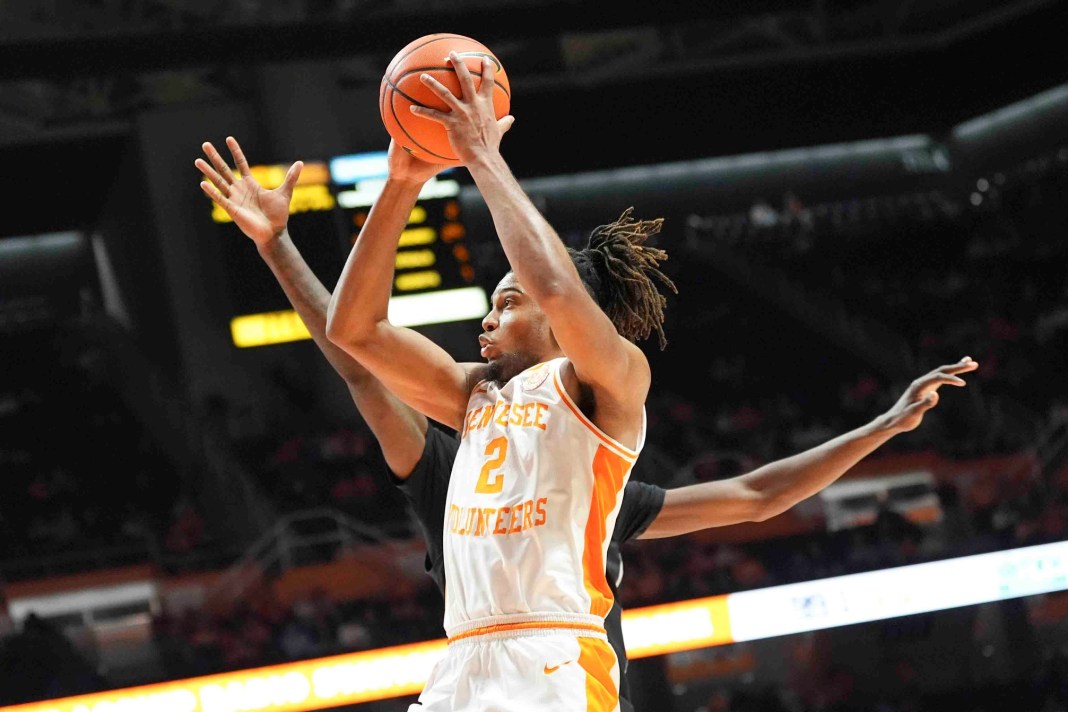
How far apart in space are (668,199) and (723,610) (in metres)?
11.4

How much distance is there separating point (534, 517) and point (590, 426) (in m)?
0.22

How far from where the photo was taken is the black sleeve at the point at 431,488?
3334 millimetres

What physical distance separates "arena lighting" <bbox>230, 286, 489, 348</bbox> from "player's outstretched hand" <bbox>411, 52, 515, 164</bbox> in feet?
26.6

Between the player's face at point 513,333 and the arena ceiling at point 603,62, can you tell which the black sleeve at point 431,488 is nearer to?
the player's face at point 513,333

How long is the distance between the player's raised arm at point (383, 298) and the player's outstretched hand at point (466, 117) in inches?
8.5

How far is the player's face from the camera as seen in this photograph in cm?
304

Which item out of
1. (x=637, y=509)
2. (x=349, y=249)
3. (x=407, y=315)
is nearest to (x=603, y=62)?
(x=349, y=249)

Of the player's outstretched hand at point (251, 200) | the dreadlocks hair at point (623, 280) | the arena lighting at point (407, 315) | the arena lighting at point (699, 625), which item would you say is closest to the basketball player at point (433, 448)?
the player's outstretched hand at point (251, 200)

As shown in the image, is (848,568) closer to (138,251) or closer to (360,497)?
(360,497)

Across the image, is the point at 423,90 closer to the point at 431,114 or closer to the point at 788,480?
the point at 431,114

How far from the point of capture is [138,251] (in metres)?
14.8

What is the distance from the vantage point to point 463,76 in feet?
8.76

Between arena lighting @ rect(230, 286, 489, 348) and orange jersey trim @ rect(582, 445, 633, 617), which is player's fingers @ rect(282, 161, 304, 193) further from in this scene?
arena lighting @ rect(230, 286, 489, 348)

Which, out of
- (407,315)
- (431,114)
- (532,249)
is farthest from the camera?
(407,315)
